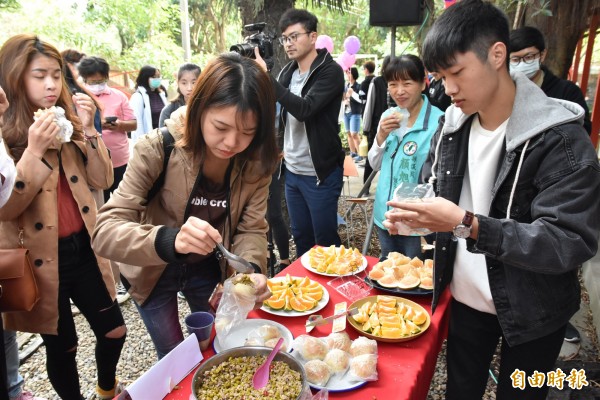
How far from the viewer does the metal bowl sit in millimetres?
1162

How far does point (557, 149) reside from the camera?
125 cm

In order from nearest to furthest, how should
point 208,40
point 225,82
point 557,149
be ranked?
point 557,149, point 225,82, point 208,40

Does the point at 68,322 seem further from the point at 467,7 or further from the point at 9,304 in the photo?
the point at 467,7

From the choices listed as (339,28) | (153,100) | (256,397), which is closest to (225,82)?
(256,397)

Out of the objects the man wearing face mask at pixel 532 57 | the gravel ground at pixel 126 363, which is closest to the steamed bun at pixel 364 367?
the gravel ground at pixel 126 363

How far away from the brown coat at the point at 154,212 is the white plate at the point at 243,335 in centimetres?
23

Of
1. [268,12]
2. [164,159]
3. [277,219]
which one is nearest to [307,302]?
[164,159]

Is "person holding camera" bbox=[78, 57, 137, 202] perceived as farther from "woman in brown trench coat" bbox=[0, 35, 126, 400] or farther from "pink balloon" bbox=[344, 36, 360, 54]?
"pink balloon" bbox=[344, 36, 360, 54]

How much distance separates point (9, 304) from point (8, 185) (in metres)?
0.51

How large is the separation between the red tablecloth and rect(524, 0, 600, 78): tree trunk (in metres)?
3.77

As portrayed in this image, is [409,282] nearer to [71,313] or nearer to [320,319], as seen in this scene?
[320,319]

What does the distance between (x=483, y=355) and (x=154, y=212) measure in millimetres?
1482

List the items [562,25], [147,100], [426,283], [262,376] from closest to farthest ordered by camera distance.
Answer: [262,376]
[426,283]
[562,25]
[147,100]

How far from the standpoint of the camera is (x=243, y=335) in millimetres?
1483
